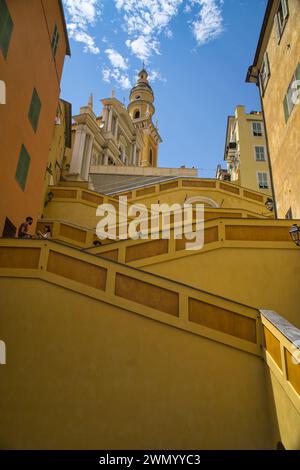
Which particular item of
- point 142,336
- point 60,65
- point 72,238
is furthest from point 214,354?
point 60,65

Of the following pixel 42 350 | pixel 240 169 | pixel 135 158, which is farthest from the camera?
pixel 135 158

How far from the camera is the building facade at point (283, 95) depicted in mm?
12629

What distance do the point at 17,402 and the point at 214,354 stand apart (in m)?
3.84

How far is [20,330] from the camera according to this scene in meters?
7.45

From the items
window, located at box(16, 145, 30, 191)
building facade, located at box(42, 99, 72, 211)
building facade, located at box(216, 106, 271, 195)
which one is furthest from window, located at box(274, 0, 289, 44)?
building facade, located at box(216, 106, 271, 195)

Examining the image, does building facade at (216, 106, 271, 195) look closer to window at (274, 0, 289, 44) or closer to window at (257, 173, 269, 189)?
window at (257, 173, 269, 189)

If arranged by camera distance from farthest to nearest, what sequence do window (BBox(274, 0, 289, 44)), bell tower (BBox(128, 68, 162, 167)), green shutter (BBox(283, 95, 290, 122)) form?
1. bell tower (BBox(128, 68, 162, 167))
2. window (BBox(274, 0, 289, 44))
3. green shutter (BBox(283, 95, 290, 122))

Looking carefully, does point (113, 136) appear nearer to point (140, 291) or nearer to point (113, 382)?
point (140, 291)

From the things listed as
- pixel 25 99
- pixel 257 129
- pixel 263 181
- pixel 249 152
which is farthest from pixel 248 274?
pixel 257 129

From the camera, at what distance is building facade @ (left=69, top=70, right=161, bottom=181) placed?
3375 centimetres

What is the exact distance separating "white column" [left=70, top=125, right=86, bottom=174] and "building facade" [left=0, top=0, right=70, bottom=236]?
16.6 m

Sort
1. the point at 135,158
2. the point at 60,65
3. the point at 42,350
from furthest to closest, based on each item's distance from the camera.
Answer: the point at 135,158 → the point at 60,65 → the point at 42,350
